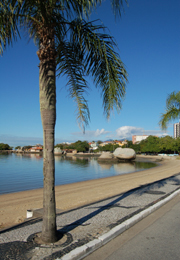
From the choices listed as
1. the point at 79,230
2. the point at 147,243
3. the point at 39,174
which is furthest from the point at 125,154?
the point at 147,243

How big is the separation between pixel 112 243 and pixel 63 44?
4.68 metres

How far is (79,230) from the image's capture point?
16.2ft

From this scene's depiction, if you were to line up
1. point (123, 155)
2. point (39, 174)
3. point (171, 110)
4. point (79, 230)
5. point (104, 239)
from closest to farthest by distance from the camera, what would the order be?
point (104, 239) < point (79, 230) < point (171, 110) < point (39, 174) < point (123, 155)

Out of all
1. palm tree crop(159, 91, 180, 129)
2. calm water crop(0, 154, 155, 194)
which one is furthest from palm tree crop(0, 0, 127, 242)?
calm water crop(0, 154, 155, 194)

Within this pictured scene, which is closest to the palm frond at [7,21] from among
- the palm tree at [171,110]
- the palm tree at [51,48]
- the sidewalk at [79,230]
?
the palm tree at [51,48]

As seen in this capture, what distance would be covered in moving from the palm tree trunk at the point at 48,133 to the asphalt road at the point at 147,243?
113 centimetres

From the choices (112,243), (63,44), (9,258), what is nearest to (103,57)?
(63,44)

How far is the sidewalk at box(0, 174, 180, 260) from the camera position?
3.85 m

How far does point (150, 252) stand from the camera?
4.12m

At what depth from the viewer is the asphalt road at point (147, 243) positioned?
13.0ft

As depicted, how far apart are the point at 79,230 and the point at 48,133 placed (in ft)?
7.65

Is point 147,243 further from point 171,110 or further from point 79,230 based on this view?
point 171,110

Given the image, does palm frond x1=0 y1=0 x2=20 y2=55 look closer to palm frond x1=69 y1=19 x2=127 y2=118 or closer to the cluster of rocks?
palm frond x1=69 y1=19 x2=127 y2=118

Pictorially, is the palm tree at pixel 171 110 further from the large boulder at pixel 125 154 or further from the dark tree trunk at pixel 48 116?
the large boulder at pixel 125 154
